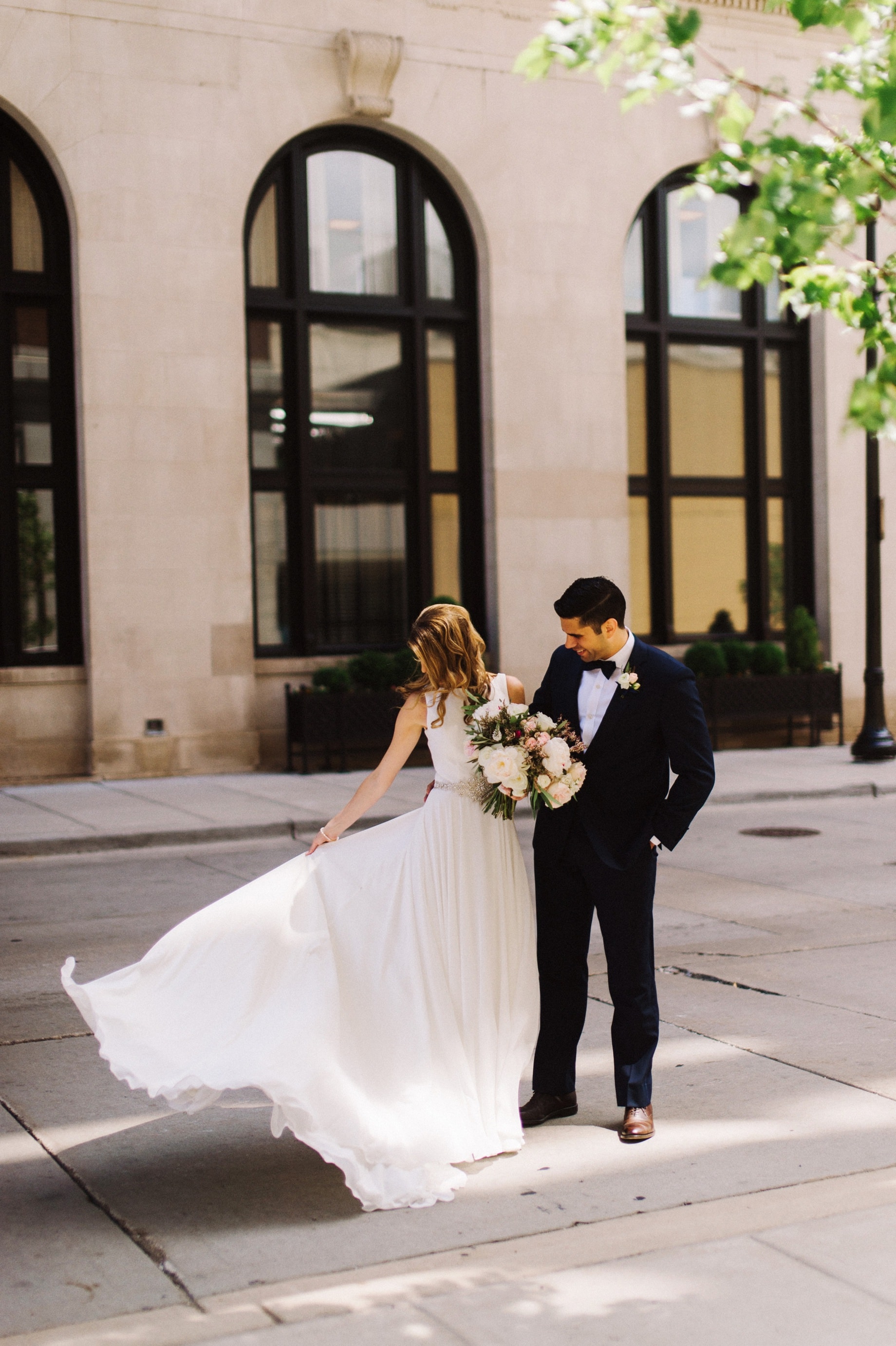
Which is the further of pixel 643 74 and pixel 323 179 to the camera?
pixel 323 179

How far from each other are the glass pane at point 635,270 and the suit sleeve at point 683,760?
48.4ft

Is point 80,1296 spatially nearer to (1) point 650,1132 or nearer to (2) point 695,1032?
(1) point 650,1132

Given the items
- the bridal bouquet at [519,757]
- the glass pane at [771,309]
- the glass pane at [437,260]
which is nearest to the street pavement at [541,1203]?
the bridal bouquet at [519,757]

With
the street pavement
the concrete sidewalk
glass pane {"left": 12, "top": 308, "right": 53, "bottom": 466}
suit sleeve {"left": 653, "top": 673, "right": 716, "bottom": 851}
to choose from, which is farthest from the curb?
suit sleeve {"left": 653, "top": 673, "right": 716, "bottom": 851}

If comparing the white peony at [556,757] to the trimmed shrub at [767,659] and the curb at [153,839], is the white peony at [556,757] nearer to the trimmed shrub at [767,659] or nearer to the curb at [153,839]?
the curb at [153,839]

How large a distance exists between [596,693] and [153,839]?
307 inches

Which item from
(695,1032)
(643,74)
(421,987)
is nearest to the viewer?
(643,74)

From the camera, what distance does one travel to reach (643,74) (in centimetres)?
451

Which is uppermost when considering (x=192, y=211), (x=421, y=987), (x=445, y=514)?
(x=192, y=211)

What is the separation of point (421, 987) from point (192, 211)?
42.3 feet

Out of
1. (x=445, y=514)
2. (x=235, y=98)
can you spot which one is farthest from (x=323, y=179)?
(x=445, y=514)

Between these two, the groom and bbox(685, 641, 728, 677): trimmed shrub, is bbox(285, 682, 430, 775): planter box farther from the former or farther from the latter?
the groom

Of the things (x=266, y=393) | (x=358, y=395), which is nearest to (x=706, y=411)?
(x=358, y=395)

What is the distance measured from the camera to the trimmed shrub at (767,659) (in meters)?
18.3
